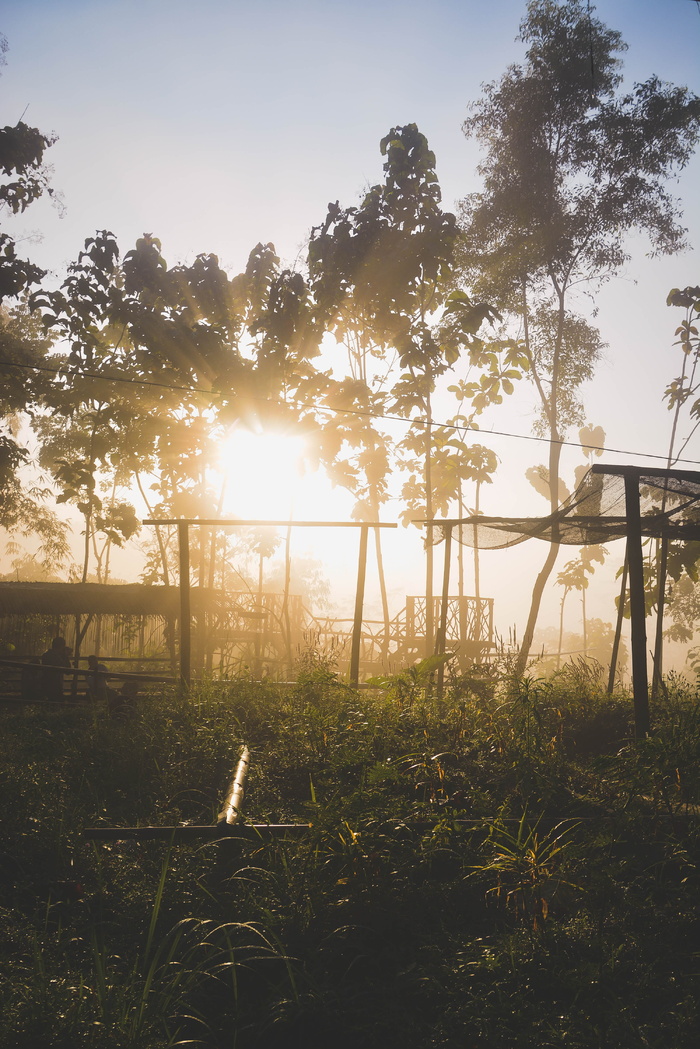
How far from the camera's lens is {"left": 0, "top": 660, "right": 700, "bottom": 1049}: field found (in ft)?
9.48

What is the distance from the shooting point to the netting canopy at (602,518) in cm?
773

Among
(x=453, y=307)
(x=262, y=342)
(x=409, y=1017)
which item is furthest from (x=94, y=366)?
(x=409, y=1017)

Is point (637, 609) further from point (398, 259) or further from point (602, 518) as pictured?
point (398, 259)

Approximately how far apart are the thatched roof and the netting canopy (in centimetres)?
691

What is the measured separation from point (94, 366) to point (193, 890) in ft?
39.3

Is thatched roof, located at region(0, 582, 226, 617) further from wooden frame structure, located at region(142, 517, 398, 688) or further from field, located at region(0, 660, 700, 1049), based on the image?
field, located at region(0, 660, 700, 1049)

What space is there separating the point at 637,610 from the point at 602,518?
2.35m

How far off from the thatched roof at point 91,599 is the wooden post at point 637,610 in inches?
396

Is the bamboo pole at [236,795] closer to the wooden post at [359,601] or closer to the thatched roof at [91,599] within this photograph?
the wooden post at [359,601]

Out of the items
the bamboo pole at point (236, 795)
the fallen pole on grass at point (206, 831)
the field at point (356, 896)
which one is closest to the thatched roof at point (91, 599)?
the field at point (356, 896)

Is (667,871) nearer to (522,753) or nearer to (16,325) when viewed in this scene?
(522,753)

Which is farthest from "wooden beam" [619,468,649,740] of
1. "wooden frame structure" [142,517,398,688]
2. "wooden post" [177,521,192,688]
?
"wooden post" [177,521,192,688]

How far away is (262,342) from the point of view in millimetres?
13703

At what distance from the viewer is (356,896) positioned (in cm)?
373
